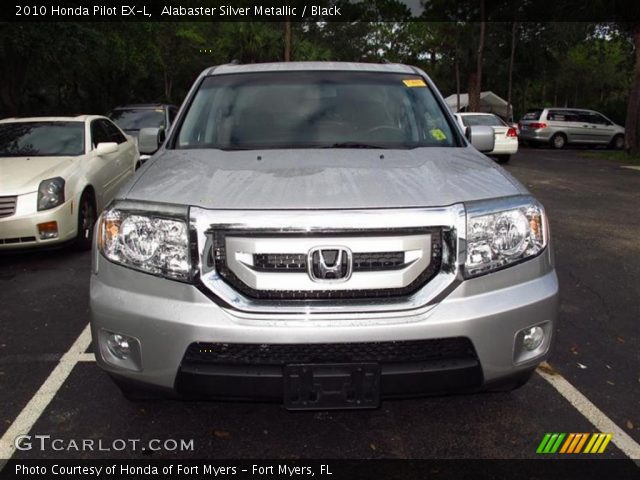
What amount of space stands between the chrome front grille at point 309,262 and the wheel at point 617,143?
26.0m

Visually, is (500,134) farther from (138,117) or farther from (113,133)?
(113,133)

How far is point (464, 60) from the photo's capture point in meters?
38.1

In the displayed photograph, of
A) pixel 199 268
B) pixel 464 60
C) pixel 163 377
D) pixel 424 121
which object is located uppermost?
pixel 464 60

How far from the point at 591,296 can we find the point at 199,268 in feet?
12.5

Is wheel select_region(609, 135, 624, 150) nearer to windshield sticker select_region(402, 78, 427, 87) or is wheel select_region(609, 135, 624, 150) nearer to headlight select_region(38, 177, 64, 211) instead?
windshield sticker select_region(402, 78, 427, 87)

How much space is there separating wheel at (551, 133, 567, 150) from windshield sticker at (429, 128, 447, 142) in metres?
22.6

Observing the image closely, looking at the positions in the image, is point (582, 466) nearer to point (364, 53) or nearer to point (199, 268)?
point (199, 268)

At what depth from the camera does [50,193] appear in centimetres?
586

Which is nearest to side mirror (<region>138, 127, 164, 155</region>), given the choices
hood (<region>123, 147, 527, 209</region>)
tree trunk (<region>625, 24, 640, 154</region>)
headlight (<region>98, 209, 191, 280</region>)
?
hood (<region>123, 147, 527, 209</region>)

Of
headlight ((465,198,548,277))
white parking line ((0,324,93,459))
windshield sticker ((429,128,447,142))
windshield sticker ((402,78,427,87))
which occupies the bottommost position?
white parking line ((0,324,93,459))

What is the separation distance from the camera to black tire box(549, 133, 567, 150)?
24.3 m

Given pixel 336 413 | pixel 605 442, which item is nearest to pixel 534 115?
pixel 605 442

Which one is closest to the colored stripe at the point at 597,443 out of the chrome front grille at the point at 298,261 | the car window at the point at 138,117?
the chrome front grille at the point at 298,261

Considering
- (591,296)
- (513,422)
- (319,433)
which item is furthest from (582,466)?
(591,296)
